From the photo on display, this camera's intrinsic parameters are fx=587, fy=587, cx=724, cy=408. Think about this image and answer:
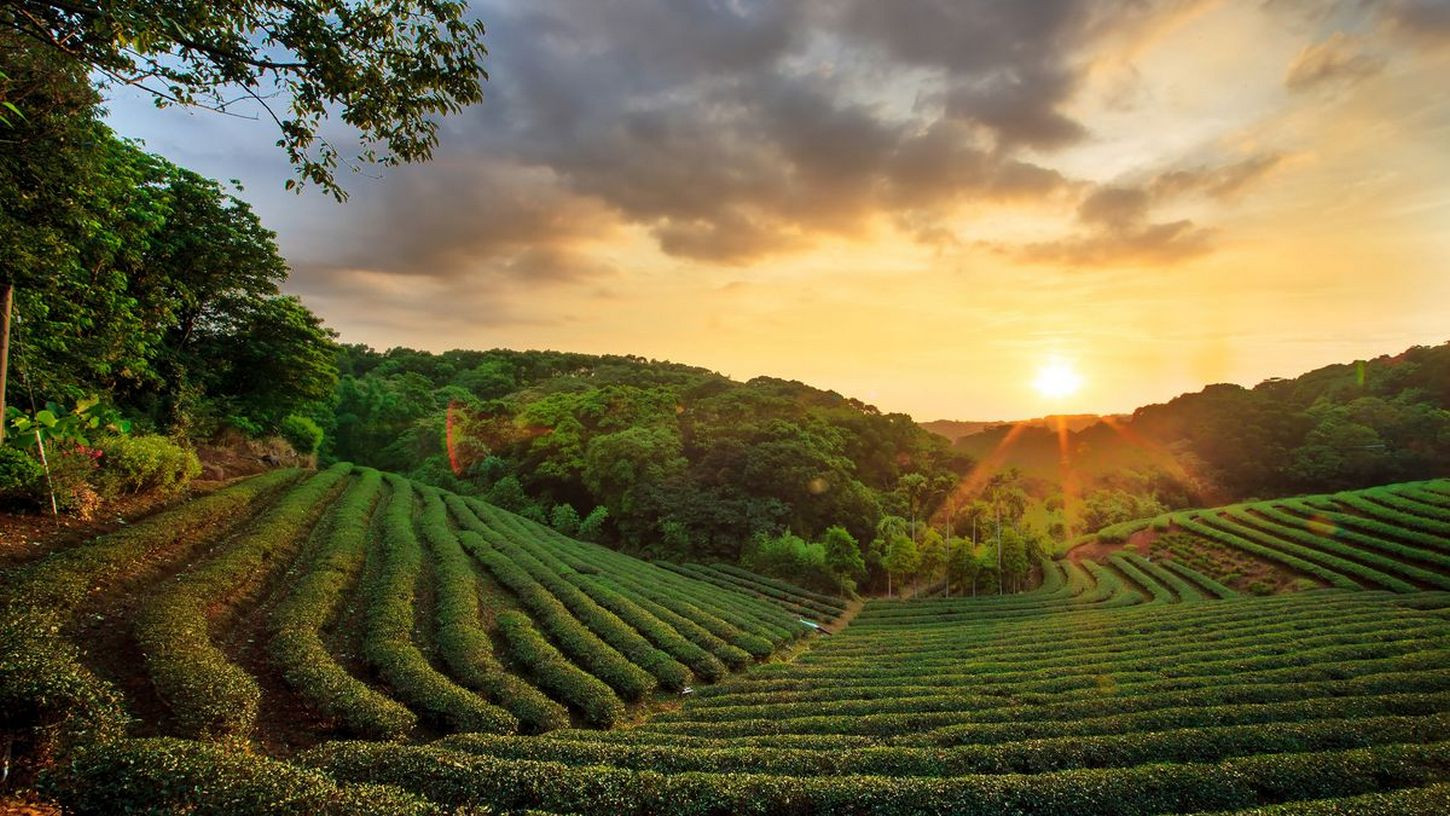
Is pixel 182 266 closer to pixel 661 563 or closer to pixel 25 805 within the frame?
pixel 25 805

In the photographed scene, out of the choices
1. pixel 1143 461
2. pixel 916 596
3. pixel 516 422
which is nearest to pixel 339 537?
pixel 516 422

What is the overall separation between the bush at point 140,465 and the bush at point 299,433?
52.0ft

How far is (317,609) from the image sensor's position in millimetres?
15109

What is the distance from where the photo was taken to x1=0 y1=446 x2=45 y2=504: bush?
13906 mm

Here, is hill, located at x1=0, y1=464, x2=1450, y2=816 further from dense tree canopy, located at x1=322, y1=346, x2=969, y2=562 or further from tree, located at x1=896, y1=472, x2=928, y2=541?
tree, located at x1=896, y1=472, x2=928, y2=541

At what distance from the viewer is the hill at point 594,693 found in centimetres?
788

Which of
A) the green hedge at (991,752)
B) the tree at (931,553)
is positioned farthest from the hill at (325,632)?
the tree at (931,553)

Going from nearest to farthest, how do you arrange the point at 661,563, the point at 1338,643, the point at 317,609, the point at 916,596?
the point at 317,609 → the point at 1338,643 → the point at 661,563 → the point at 916,596

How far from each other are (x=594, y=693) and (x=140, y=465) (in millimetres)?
16211

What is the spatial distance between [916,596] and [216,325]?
4906 cm

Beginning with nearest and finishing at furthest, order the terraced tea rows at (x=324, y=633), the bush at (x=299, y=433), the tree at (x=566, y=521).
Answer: the terraced tea rows at (x=324, y=633) → the bush at (x=299, y=433) → the tree at (x=566, y=521)

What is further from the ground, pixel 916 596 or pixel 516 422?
pixel 516 422

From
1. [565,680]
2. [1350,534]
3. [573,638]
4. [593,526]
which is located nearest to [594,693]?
[565,680]

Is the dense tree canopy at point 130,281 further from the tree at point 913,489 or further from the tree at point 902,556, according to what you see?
the tree at point 913,489
